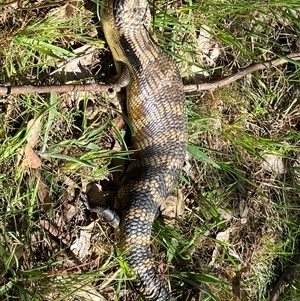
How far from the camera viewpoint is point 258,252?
498 centimetres

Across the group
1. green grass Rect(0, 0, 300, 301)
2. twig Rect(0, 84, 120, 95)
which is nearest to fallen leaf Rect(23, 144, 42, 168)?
green grass Rect(0, 0, 300, 301)

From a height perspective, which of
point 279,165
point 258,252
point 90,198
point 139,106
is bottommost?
point 258,252

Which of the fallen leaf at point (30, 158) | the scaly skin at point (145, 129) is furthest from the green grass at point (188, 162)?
the scaly skin at point (145, 129)

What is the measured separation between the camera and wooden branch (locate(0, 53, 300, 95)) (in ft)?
12.5

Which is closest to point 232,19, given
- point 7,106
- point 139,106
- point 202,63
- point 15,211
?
point 202,63

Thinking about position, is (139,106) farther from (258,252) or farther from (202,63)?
(258,252)

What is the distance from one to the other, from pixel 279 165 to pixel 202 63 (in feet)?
4.00

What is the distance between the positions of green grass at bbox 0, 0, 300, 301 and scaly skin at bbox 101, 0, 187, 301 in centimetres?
14

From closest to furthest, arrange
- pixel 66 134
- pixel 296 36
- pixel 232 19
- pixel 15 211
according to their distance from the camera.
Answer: pixel 15 211, pixel 66 134, pixel 232 19, pixel 296 36

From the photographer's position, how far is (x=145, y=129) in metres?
4.31

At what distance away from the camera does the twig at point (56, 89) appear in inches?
150

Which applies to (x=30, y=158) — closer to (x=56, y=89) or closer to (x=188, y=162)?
(x=56, y=89)

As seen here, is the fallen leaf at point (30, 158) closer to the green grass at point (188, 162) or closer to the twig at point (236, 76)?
the green grass at point (188, 162)

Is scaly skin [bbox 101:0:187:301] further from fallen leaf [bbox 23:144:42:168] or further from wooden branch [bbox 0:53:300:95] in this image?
fallen leaf [bbox 23:144:42:168]
